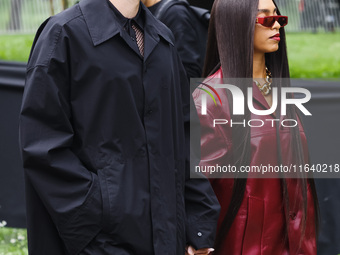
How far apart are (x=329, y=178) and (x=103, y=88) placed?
118 inches

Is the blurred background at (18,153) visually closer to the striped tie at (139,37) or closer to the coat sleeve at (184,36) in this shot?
the coat sleeve at (184,36)

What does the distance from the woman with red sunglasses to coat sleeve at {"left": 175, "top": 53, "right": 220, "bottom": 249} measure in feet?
0.93

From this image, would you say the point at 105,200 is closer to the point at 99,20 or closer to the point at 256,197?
the point at 99,20

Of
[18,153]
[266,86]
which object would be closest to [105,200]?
[266,86]

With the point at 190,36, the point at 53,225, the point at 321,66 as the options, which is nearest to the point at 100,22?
the point at 53,225

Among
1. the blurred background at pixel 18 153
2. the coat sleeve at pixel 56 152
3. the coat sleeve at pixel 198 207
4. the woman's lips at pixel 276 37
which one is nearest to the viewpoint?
the coat sleeve at pixel 56 152

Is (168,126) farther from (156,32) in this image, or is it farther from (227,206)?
(227,206)

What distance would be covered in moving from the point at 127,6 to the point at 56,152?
2.16 feet

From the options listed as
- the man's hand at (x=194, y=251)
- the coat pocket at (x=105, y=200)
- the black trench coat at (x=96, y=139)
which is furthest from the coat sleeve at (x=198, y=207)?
the coat pocket at (x=105, y=200)

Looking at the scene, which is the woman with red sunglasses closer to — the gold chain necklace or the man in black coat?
the gold chain necklace

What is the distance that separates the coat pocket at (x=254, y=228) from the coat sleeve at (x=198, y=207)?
360 mm

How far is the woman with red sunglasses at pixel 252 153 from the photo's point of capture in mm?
3447

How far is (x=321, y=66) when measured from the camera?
43.5 feet

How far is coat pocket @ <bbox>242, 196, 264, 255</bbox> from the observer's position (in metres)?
3.45
